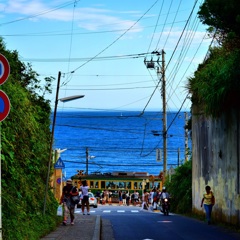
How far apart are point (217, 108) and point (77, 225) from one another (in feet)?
24.0

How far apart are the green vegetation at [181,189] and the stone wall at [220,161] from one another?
4544 millimetres

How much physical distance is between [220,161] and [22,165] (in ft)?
42.9

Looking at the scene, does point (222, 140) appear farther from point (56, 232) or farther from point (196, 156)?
point (56, 232)

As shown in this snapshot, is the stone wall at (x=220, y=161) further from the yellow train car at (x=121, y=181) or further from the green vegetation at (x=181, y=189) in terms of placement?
the yellow train car at (x=121, y=181)

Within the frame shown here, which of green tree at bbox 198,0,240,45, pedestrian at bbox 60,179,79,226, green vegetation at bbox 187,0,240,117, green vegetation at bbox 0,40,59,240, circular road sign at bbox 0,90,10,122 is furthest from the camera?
pedestrian at bbox 60,179,79,226

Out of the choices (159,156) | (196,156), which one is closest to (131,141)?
(159,156)

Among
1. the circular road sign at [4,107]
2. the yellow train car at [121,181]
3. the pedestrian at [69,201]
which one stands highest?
the yellow train car at [121,181]

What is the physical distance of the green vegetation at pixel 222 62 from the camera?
686 inches

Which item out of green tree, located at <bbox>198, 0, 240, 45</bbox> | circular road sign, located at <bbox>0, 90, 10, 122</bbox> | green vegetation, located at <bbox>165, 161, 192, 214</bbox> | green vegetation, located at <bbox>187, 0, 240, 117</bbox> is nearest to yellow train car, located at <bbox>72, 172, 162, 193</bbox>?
green vegetation, located at <bbox>165, 161, 192, 214</bbox>

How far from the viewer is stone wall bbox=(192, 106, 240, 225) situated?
24.4m

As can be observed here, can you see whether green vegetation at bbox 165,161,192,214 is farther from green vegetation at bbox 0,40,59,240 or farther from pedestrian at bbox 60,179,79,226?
green vegetation at bbox 0,40,59,240

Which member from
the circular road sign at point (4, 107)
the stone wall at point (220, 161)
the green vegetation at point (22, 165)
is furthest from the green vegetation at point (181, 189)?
the circular road sign at point (4, 107)

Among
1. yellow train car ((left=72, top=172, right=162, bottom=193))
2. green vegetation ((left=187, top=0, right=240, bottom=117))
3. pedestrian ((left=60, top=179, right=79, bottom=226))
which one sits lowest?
pedestrian ((left=60, top=179, right=79, bottom=226))

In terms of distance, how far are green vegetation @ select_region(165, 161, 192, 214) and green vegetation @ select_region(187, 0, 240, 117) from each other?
1226 centimetres
